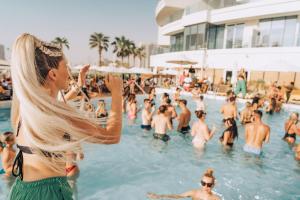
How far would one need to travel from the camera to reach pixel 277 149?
7.50m

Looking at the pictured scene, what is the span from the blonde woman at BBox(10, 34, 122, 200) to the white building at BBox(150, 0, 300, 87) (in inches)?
718

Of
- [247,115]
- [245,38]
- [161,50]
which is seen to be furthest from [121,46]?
[247,115]

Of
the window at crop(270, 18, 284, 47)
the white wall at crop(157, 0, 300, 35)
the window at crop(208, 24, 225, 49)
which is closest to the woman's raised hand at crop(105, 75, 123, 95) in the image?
the window at crop(270, 18, 284, 47)

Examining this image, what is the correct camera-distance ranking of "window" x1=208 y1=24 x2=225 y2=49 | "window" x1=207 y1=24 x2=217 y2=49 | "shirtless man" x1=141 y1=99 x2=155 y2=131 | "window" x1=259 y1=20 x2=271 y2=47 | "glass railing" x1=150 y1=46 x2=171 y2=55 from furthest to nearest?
A: 1. "glass railing" x1=150 y1=46 x2=171 y2=55
2. "window" x1=207 y1=24 x2=217 y2=49
3. "window" x1=208 y1=24 x2=225 y2=49
4. "window" x1=259 y1=20 x2=271 y2=47
5. "shirtless man" x1=141 y1=99 x2=155 y2=131

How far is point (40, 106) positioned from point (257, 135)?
6.38 meters

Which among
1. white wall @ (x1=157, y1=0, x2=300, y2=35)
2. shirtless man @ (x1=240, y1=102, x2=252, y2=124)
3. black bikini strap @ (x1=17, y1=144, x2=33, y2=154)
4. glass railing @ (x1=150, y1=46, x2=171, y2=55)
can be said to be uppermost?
white wall @ (x1=157, y1=0, x2=300, y2=35)

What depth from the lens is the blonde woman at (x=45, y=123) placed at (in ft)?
3.57

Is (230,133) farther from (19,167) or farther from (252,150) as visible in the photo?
(19,167)

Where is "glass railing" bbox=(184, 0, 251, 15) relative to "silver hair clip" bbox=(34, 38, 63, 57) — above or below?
above

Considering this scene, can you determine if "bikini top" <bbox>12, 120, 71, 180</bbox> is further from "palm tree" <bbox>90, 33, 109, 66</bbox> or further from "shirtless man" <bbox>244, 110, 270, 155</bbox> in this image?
"palm tree" <bbox>90, 33, 109, 66</bbox>

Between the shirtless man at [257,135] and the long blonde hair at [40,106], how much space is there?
6.00 meters

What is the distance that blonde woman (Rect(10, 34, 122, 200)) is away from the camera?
3.57ft

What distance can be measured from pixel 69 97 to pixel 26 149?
0.88m

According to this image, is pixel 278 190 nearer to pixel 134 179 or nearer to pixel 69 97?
pixel 134 179
